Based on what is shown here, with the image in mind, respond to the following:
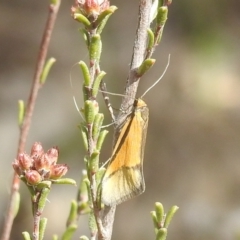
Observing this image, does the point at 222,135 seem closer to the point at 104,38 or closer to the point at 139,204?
the point at 139,204

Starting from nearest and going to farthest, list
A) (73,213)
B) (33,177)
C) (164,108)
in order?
(33,177), (73,213), (164,108)

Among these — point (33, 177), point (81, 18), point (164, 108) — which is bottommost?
point (33, 177)

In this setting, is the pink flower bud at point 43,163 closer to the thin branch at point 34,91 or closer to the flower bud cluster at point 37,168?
the flower bud cluster at point 37,168

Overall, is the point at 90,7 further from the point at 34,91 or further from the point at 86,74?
the point at 34,91

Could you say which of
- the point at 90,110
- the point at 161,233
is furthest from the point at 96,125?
the point at 161,233

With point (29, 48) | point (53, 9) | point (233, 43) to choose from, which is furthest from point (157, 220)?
point (233, 43)

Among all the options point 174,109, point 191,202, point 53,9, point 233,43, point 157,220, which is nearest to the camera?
point 157,220
